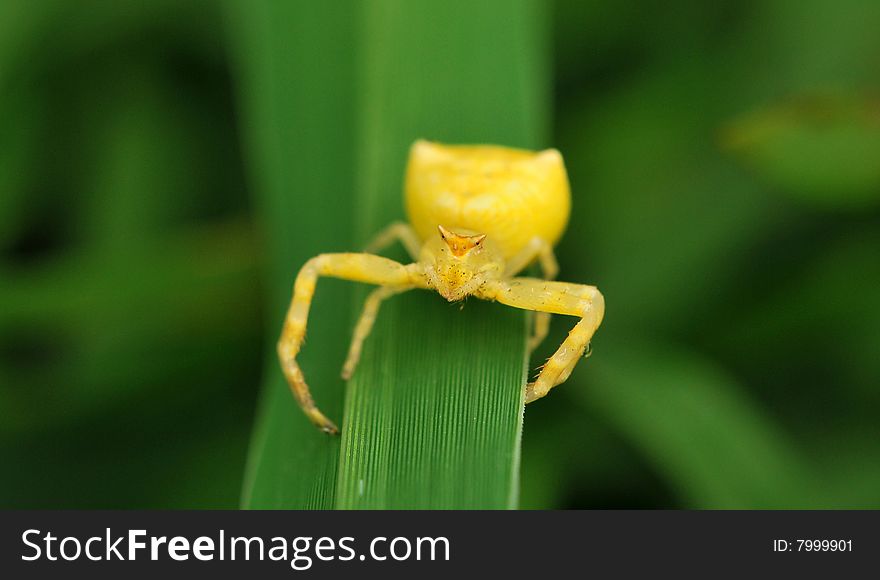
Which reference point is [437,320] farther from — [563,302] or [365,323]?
[563,302]

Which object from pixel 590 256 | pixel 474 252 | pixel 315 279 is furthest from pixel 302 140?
pixel 590 256

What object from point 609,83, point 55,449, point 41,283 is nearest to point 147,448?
point 55,449

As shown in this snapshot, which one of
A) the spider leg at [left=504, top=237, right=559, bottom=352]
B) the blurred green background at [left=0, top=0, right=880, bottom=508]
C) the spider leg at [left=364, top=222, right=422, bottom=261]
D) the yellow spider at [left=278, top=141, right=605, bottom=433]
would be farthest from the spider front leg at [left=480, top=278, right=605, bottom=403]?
the blurred green background at [left=0, top=0, right=880, bottom=508]

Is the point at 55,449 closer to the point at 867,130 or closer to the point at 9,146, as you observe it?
the point at 9,146

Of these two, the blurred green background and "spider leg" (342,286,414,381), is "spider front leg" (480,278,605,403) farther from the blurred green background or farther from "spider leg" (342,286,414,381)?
the blurred green background

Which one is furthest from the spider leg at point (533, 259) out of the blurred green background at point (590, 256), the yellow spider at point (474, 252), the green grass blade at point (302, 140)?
the green grass blade at point (302, 140)

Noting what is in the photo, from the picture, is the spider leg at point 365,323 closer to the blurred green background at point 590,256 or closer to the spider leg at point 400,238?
the spider leg at point 400,238
